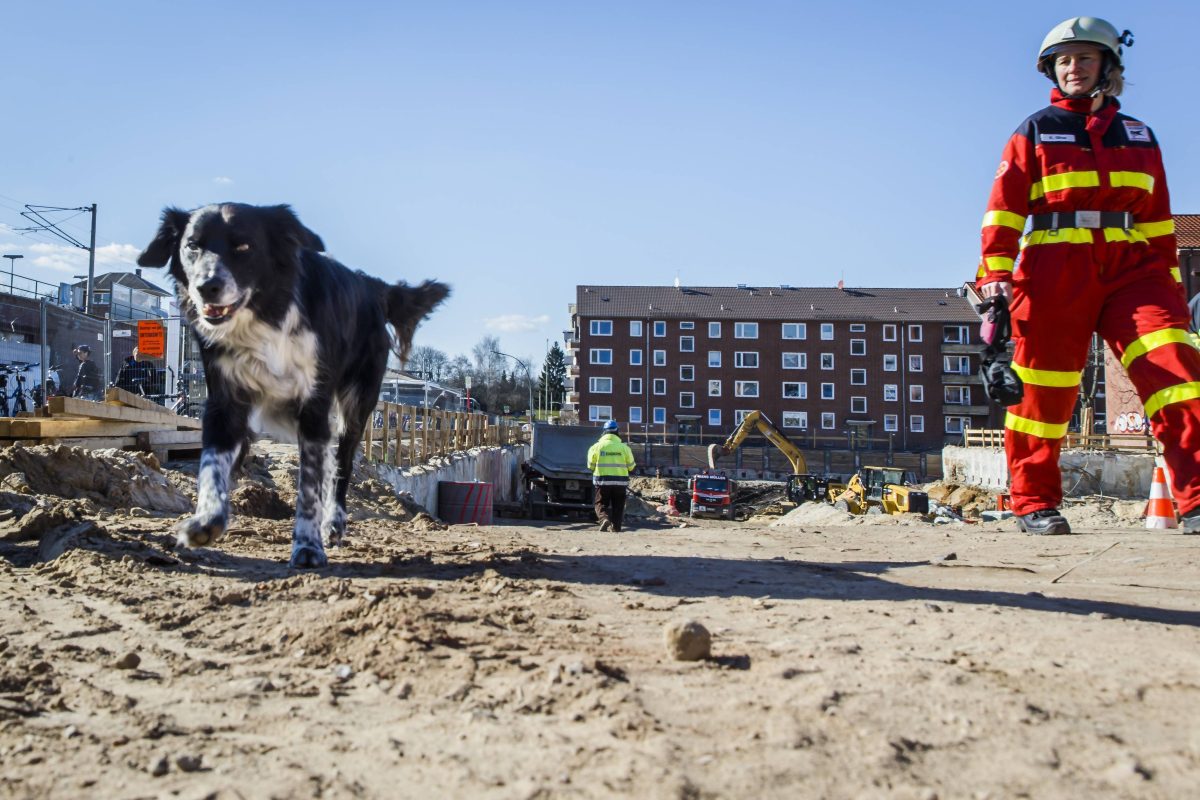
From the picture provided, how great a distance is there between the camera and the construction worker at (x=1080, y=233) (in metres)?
5.21

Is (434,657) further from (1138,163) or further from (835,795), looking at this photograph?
(1138,163)

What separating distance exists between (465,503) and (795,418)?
190 feet

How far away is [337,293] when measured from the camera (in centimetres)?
588

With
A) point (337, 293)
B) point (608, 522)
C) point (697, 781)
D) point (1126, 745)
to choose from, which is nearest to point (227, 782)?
point (697, 781)

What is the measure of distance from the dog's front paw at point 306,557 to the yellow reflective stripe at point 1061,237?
168 inches

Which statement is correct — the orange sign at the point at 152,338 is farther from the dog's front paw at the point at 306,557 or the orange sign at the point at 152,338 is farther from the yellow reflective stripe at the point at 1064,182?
the yellow reflective stripe at the point at 1064,182

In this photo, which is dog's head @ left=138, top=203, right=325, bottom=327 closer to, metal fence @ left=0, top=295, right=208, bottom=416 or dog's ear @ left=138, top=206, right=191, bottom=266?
dog's ear @ left=138, top=206, right=191, bottom=266

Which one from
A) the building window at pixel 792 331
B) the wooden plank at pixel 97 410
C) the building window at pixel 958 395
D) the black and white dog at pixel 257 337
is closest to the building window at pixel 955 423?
the building window at pixel 958 395

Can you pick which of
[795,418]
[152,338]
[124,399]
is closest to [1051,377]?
[124,399]

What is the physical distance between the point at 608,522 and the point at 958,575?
1243 cm

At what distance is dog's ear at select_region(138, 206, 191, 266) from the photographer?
17.3ft

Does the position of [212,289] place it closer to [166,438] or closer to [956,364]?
[166,438]

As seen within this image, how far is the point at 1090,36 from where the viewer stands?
17.4 feet

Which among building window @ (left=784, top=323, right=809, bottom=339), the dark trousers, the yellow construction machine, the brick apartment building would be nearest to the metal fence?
the dark trousers
